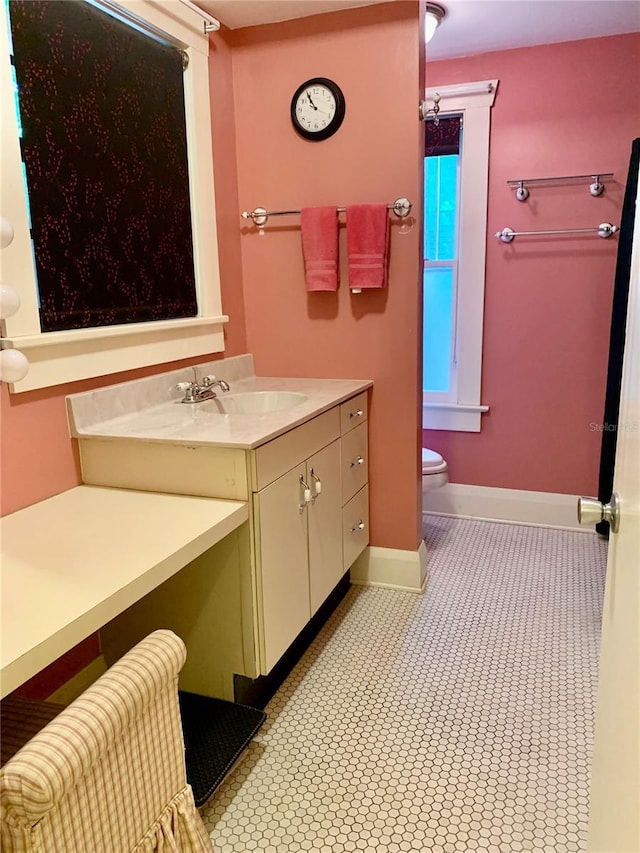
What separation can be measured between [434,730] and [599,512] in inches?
45.1

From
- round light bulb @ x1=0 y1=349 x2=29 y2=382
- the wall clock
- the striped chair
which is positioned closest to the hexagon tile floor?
the striped chair

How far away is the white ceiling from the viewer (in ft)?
7.39

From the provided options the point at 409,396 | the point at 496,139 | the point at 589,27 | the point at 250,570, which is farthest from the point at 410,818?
the point at 589,27

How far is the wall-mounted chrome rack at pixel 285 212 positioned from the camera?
7.66 ft

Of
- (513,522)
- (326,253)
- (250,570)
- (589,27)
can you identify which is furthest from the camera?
(513,522)

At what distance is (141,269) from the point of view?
2041mm

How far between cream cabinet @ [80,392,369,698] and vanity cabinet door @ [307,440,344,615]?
11mm

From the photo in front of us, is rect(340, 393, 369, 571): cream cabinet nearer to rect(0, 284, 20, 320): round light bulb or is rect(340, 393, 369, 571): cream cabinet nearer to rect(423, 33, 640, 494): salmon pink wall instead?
rect(423, 33, 640, 494): salmon pink wall

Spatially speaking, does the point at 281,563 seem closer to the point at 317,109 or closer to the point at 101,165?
the point at 101,165

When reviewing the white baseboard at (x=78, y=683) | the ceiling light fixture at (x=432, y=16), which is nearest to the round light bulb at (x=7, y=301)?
the white baseboard at (x=78, y=683)

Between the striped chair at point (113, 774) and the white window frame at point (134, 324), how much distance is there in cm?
87

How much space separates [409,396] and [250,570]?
1116 mm

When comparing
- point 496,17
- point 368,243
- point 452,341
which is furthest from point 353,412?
point 496,17

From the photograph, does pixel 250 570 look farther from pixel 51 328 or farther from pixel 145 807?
pixel 51 328
